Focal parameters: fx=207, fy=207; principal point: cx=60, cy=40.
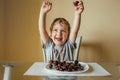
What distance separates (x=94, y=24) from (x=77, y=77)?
79 cm

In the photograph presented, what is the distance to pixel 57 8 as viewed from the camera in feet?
5.02

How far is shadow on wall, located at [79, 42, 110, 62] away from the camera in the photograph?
62.2 inches

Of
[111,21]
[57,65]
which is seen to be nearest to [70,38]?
[57,65]

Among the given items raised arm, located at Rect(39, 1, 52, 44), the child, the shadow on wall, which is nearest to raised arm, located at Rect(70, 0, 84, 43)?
the child

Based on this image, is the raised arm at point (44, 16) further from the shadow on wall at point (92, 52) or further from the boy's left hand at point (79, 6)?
the shadow on wall at point (92, 52)

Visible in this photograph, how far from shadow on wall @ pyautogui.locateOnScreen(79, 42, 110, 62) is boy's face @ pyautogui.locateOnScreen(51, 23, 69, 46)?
43 centimetres

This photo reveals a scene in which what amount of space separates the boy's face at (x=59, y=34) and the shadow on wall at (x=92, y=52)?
43 centimetres

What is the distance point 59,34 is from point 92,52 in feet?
1.68

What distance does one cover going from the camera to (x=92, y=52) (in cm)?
159

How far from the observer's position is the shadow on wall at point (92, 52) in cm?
158

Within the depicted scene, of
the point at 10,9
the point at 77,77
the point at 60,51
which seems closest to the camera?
the point at 77,77

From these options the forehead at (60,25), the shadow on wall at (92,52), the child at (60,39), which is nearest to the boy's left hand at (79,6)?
the child at (60,39)

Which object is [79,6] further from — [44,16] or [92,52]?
[92,52]

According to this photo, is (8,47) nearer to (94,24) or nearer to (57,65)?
(94,24)
